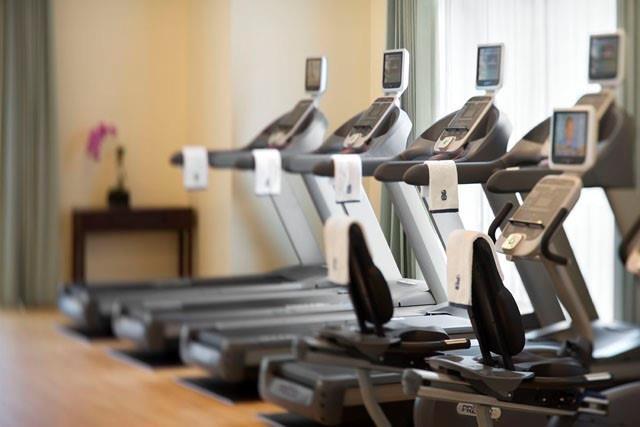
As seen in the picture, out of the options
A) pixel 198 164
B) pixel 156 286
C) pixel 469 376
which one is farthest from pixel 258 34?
pixel 469 376

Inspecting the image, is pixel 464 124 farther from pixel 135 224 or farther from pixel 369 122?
pixel 135 224

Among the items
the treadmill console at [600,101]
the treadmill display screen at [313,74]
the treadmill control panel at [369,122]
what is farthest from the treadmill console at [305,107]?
the treadmill console at [600,101]

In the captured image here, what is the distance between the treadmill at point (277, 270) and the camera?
20.3 feet

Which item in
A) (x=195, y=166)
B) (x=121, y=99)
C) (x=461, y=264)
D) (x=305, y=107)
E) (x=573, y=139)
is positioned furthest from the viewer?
(x=121, y=99)

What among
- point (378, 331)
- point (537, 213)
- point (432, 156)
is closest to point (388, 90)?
point (432, 156)

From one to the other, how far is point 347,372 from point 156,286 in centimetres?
292

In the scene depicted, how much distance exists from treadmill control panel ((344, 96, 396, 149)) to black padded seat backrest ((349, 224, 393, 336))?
0.69 metres

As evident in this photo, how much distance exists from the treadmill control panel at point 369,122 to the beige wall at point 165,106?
178cm

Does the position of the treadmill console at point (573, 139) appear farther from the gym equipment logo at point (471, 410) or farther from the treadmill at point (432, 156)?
the gym equipment logo at point (471, 410)

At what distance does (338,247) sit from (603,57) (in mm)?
1125

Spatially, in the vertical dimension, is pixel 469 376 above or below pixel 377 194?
below

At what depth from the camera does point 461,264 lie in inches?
150

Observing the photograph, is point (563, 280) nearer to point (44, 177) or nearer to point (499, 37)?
point (499, 37)

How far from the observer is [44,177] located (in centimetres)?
880
